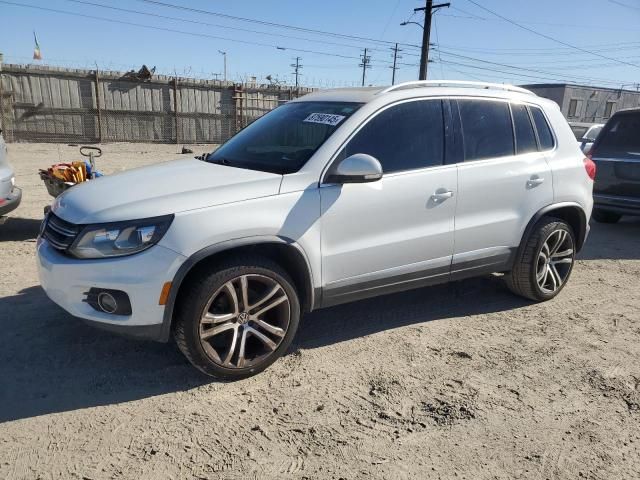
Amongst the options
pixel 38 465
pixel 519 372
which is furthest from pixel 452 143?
pixel 38 465

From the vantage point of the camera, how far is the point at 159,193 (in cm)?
313

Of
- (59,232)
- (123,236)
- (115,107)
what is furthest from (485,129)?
(115,107)

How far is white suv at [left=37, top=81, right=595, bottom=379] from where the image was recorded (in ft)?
9.67

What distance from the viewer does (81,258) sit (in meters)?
2.96

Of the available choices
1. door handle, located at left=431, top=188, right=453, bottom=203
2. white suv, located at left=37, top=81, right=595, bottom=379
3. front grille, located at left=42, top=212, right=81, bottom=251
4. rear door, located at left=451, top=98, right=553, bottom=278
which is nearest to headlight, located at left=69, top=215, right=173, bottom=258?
white suv, located at left=37, top=81, right=595, bottom=379

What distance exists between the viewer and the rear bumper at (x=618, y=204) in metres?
7.34

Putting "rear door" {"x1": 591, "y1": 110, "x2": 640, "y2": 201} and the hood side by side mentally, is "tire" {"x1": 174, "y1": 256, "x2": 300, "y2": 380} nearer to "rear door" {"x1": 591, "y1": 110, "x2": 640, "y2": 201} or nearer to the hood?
the hood

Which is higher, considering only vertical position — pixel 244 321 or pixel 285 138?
pixel 285 138

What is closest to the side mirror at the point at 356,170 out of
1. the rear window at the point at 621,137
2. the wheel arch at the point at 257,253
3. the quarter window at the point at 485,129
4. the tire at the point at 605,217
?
the wheel arch at the point at 257,253

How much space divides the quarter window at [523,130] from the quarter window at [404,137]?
2.84 ft

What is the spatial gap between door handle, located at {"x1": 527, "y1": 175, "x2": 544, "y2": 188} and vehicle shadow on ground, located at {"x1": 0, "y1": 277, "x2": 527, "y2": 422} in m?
1.11

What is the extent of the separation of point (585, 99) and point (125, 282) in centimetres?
4128

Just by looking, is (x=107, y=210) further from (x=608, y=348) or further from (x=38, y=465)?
(x=608, y=348)

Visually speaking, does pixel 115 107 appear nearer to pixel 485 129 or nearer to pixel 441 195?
pixel 485 129
